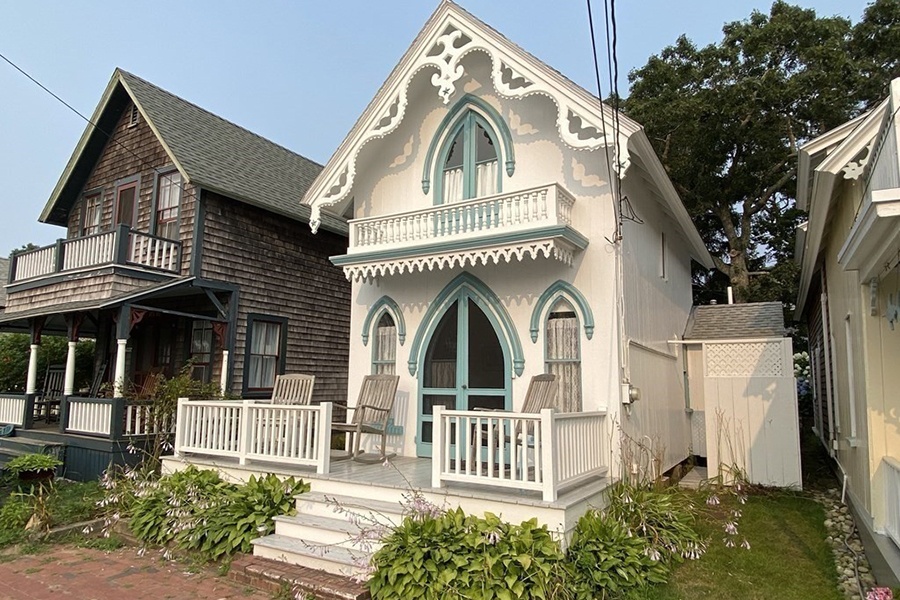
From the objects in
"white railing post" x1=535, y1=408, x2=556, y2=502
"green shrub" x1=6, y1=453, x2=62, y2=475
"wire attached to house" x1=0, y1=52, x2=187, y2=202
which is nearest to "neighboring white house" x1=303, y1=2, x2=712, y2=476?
"white railing post" x1=535, y1=408, x2=556, y2=502

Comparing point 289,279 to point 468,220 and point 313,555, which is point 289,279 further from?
point 313,555

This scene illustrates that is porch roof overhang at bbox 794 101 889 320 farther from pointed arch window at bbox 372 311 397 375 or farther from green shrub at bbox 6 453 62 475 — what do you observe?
green shrub at bbox 6 453 62 475

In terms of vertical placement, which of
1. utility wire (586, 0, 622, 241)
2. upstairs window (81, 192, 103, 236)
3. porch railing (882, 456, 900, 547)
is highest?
upstairs window (81, 192, 103, 236)

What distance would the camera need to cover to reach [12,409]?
1143 cm

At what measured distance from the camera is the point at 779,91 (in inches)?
787

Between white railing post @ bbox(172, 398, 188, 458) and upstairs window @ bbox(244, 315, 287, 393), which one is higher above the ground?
upstairs window @ bbox(244, 315, 287, 393)

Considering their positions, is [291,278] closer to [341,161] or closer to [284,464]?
[341,161]

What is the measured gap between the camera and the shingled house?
10.8 meters

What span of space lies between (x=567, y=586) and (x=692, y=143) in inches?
808

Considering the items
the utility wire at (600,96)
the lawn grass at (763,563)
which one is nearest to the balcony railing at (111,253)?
the utility wire at (600,96)

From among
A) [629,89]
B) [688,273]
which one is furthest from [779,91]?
[688,273]

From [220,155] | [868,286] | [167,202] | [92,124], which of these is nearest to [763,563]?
[868,286]

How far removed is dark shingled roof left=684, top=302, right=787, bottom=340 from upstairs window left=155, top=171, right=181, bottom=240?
35.0 feet

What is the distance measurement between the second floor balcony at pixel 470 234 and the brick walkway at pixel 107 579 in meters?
4.32
